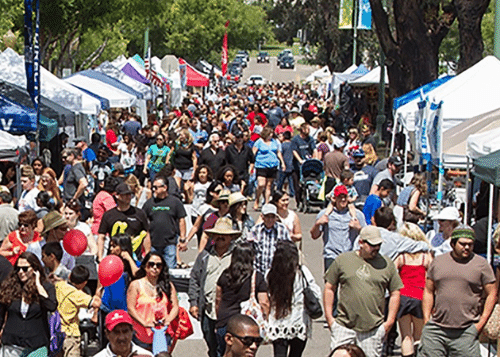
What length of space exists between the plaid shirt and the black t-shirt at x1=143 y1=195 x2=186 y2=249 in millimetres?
2038

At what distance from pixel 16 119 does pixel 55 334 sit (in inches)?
337

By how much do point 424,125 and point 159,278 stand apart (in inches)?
287

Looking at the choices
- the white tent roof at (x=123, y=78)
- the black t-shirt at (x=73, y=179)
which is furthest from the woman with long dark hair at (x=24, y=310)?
the white tent roof at (x=123, y=78)

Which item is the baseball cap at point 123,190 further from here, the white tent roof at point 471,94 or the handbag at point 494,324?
the white tent roof at point 471,94

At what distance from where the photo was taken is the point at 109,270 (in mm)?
8594

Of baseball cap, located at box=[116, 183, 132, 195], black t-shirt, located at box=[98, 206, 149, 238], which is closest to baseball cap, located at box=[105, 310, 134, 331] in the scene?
black t-shirt, located at box=[98, 206, 149, 238]

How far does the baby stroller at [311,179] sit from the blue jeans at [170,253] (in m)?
8.13

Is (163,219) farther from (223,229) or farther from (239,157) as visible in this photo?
(239,157)

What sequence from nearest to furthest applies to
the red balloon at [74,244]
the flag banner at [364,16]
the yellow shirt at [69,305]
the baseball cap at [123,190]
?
the yellow shirt at [69,305]
the red balloon at [74,244]
the baseball cap at [123,190]
the flag banner at [364,16]

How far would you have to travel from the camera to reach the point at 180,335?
8352mm

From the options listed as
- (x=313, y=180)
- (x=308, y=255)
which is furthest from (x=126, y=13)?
(x=308, y=255)

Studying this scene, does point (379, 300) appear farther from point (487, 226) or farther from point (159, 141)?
point (159, 141)

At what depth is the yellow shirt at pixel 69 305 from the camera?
8.90 metres

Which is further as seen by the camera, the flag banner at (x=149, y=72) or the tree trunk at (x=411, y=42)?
the flag banner at (x=149, y=72)
